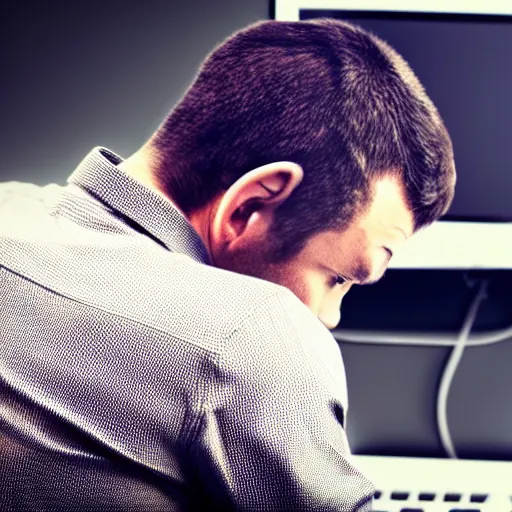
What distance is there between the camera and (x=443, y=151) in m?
0.66

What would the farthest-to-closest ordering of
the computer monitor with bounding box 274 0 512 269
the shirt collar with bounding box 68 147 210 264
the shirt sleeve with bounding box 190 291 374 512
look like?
the computer monitor with bounding box 274 0 512 269 < the shirt collar with bounding box 68 147 210 264 < the shirt sleeve with bounding box 190 291 374 512

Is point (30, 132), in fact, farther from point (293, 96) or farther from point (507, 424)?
point (507, 424)

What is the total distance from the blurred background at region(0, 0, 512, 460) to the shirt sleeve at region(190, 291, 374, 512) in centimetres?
29

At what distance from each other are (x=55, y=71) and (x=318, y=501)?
0.59m

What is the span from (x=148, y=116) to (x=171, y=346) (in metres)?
0.39

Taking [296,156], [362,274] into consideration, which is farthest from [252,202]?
[362,274]

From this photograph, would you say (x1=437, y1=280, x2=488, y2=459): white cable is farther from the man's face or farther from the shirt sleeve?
the shirt sleeve

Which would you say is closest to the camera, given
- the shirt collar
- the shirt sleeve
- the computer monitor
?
the shirt sleeve

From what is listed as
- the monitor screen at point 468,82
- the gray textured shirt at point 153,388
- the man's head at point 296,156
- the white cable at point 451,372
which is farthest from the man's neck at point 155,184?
the white cable at point 451,372

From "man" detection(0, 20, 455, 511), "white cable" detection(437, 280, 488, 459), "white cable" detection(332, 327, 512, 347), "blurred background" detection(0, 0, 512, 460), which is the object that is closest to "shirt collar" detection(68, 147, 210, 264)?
"man" detection(0, 20, 455, 511)

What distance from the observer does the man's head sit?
0.59m

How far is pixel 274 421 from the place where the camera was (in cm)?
39

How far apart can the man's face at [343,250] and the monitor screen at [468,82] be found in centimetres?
10

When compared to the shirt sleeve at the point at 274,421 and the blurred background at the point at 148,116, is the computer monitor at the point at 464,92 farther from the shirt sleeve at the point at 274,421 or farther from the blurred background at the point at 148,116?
the shirt sleeve at the point at 274,421
